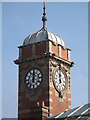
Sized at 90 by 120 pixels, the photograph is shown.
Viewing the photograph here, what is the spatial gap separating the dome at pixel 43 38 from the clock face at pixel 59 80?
384 centimetres

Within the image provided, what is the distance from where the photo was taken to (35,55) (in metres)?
64.2

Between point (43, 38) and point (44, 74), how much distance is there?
4.82 meters

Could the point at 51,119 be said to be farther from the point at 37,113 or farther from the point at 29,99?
the point at 29,99

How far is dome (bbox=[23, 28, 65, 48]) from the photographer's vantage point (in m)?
64.3

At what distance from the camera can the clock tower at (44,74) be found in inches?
2452

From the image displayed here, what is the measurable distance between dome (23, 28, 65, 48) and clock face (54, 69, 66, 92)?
3.84 metres

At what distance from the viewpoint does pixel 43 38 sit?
64375 mm

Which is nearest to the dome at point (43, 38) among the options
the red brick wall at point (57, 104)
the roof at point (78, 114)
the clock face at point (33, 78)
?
the clock face at point (33, 78)

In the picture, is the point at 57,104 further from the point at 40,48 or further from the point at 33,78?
the point at 40,48

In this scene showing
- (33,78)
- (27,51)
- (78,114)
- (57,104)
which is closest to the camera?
(78,114)

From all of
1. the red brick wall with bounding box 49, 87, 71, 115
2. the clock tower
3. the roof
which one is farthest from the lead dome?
the roof

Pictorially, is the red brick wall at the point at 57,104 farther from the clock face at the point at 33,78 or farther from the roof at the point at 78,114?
the roof at the point at 78,114

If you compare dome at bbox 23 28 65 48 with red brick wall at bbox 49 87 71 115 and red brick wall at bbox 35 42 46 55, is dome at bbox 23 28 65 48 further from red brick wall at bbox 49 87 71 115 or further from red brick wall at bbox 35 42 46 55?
red brick wall at bbox 49 87 71 115

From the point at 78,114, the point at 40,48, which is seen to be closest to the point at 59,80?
the point at 40,48
